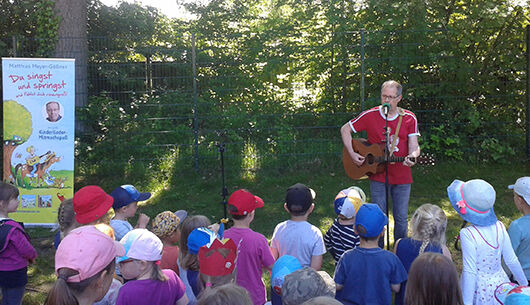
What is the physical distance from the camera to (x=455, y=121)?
32.1 feet

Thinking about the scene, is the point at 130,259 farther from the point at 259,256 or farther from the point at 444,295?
the point at 444,295

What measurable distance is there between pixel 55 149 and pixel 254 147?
3613 mm

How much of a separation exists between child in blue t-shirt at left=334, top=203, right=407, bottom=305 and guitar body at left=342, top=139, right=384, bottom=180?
2043 mm

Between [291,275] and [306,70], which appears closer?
[291,275]

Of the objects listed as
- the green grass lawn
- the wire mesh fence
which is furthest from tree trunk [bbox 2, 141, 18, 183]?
the wire mesh fence

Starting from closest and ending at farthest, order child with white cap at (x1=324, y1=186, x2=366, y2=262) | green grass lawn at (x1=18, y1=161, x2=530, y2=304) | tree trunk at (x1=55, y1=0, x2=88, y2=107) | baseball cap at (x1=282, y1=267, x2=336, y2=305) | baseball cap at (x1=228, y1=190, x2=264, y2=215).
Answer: baseball cap at (x1=282, y1=267, x2=336, y2=305), baseball cap at (x1=228, y1=190, x2=264, y2=215), child with white cap at (x1=324, y1=186, x2=366, y2=262), green grass lawn at (x1=18, y1=161, x2=530, y2=304), tree trunk at (x1=55, y1=0, x2=88, y2=107)

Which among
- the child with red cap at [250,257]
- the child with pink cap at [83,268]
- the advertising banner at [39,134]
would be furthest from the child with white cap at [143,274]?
the advertising banner at [39,134]

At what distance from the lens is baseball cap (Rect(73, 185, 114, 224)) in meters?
3.96

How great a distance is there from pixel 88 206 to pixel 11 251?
843 millimetres

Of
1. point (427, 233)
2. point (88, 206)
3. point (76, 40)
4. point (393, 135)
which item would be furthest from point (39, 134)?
point (427, 233)

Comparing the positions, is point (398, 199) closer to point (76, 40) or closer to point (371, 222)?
point (371, 222)

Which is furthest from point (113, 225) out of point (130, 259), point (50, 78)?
point (50, 78)

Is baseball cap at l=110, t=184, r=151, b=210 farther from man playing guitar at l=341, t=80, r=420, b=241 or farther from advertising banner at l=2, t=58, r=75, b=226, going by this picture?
advertising banner at l=2, t=58, r=75, b=226

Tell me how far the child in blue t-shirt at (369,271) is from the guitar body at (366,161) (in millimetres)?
2043
